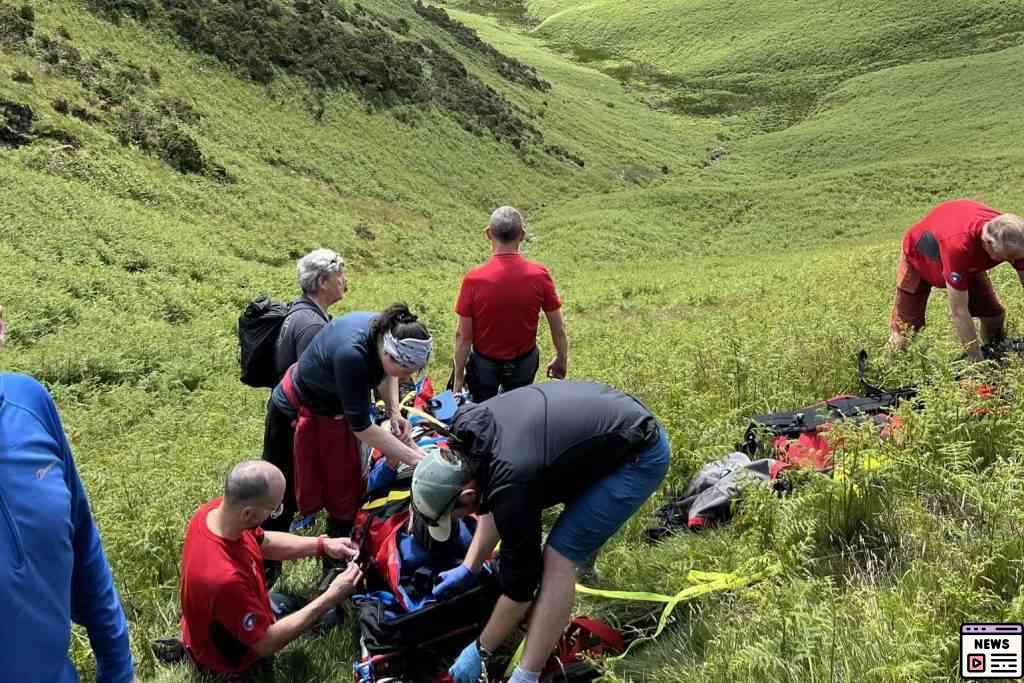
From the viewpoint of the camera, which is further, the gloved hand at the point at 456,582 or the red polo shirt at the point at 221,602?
the gloved hand at the point at 456,582

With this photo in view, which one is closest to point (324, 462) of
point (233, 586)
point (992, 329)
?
point (233, 586)

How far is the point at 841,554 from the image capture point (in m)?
3.63

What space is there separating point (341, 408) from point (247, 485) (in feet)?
3.92

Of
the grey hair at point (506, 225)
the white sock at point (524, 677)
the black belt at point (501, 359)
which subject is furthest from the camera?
the black belt at point (501, 359)

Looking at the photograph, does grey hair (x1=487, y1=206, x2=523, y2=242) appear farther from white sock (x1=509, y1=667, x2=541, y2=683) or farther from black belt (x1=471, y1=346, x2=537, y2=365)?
white sock (x1=509, y1=667, x2=541, y2=683)

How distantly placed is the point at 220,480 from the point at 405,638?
3336mm

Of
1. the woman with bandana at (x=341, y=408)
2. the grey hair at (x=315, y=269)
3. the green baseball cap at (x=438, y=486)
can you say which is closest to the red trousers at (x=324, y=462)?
the woman with bandana at (x=341, y=408)

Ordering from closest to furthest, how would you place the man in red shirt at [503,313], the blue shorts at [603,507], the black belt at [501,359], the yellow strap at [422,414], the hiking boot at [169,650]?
the blue shorts at [603,507], the hiking boot at [169,650], the yellow strap at [422,414], the man in red shirt at [503,313], the black belt at [501,359]

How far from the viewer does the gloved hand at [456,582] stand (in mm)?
3947

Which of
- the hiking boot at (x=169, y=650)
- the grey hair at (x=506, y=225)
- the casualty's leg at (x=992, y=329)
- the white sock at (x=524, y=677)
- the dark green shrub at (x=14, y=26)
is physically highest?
the dark green shrub at (x=14, y=26)

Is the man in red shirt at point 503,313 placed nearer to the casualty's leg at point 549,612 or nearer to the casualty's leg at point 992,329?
the casualty's leg at point 549,612

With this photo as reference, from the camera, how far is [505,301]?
6230 mm

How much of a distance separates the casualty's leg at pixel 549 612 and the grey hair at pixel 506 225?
3153mm

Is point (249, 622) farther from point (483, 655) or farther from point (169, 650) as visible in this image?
point (483, 655)
